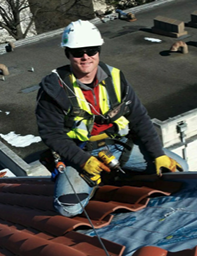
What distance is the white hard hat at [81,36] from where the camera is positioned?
4.64m

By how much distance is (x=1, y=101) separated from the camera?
615 inches

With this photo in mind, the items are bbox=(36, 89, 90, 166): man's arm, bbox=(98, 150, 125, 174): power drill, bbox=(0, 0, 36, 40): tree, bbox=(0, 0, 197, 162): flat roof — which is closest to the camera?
bbox=(36, 89, 90, 166): man's arm

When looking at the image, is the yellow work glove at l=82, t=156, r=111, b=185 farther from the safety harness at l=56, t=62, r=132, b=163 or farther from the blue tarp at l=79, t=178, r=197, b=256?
the blue tarp at l=79, t=178, r=197, b=256

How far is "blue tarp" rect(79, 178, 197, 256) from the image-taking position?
11.7 ft

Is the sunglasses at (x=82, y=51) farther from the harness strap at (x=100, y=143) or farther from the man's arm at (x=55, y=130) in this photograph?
the harness strap at (x=100, y=143)

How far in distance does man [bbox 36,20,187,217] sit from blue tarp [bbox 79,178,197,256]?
21.6 inches

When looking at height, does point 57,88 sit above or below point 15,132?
above

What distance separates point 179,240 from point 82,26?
242 cm

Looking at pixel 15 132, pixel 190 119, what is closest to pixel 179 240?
pixel 190 119

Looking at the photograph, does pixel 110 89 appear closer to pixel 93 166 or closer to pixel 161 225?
pixel 93 166

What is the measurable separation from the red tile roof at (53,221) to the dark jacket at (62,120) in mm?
520

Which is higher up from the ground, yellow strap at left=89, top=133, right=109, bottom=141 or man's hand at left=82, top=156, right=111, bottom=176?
yellow strap at left=89, top=133, right=109, bottom=141

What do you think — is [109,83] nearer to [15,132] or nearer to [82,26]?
[82,26]

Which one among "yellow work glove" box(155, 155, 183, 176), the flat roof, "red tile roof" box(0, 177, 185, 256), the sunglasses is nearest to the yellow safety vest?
the sunglasses
